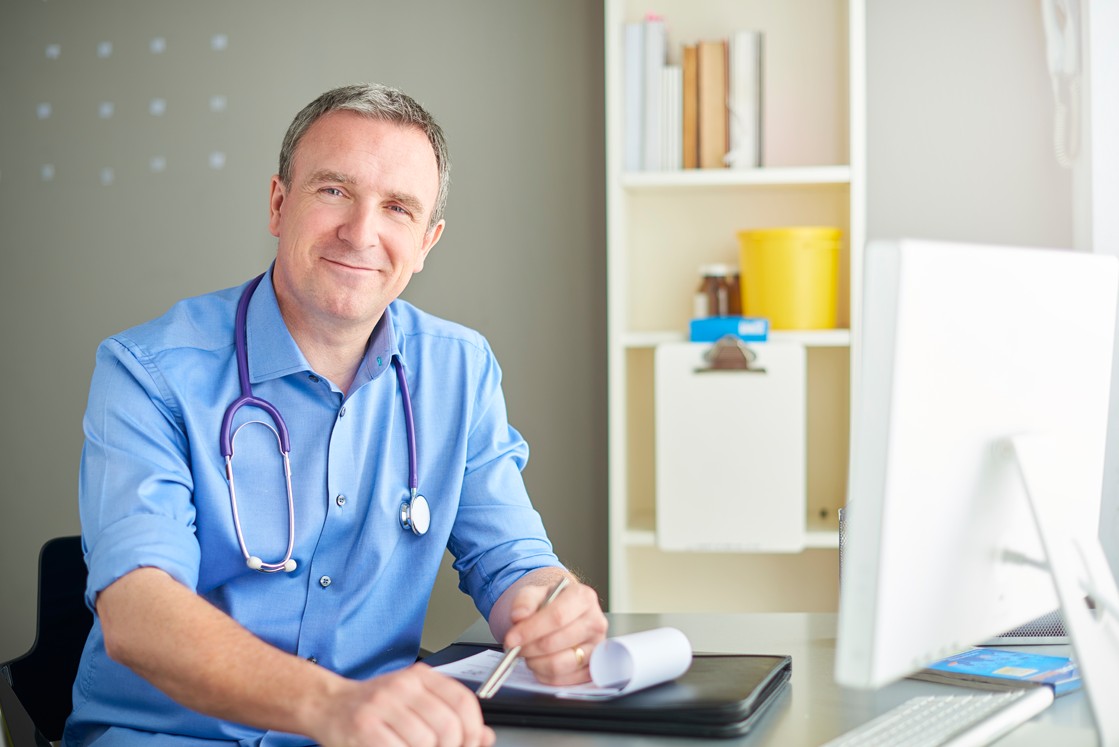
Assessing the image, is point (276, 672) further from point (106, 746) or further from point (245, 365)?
point (245, 365)

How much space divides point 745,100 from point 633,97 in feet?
0.83

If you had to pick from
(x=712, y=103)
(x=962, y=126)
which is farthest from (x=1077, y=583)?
(x=962, y=126)

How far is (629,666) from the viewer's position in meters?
1.06

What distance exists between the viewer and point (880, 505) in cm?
77

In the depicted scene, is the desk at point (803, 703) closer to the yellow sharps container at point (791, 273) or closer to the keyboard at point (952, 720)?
the keyboard at point (952, 720)

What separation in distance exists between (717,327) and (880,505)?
162 cm

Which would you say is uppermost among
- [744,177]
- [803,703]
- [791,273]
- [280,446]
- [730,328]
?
[744,177]

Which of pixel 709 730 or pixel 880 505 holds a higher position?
pixel 880 505

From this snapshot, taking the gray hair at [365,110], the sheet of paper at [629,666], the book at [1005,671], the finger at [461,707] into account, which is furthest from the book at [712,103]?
the finger at [461,707]

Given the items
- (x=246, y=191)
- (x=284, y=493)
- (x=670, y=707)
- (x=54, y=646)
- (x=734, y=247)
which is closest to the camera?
(x=670, y=707)

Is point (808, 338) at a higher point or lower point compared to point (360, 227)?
lower

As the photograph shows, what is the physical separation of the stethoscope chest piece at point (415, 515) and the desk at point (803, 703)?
6.1 inches

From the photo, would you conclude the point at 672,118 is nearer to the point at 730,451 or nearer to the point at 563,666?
the point at 730,451

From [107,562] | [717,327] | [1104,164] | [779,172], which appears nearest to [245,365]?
[107,562]
